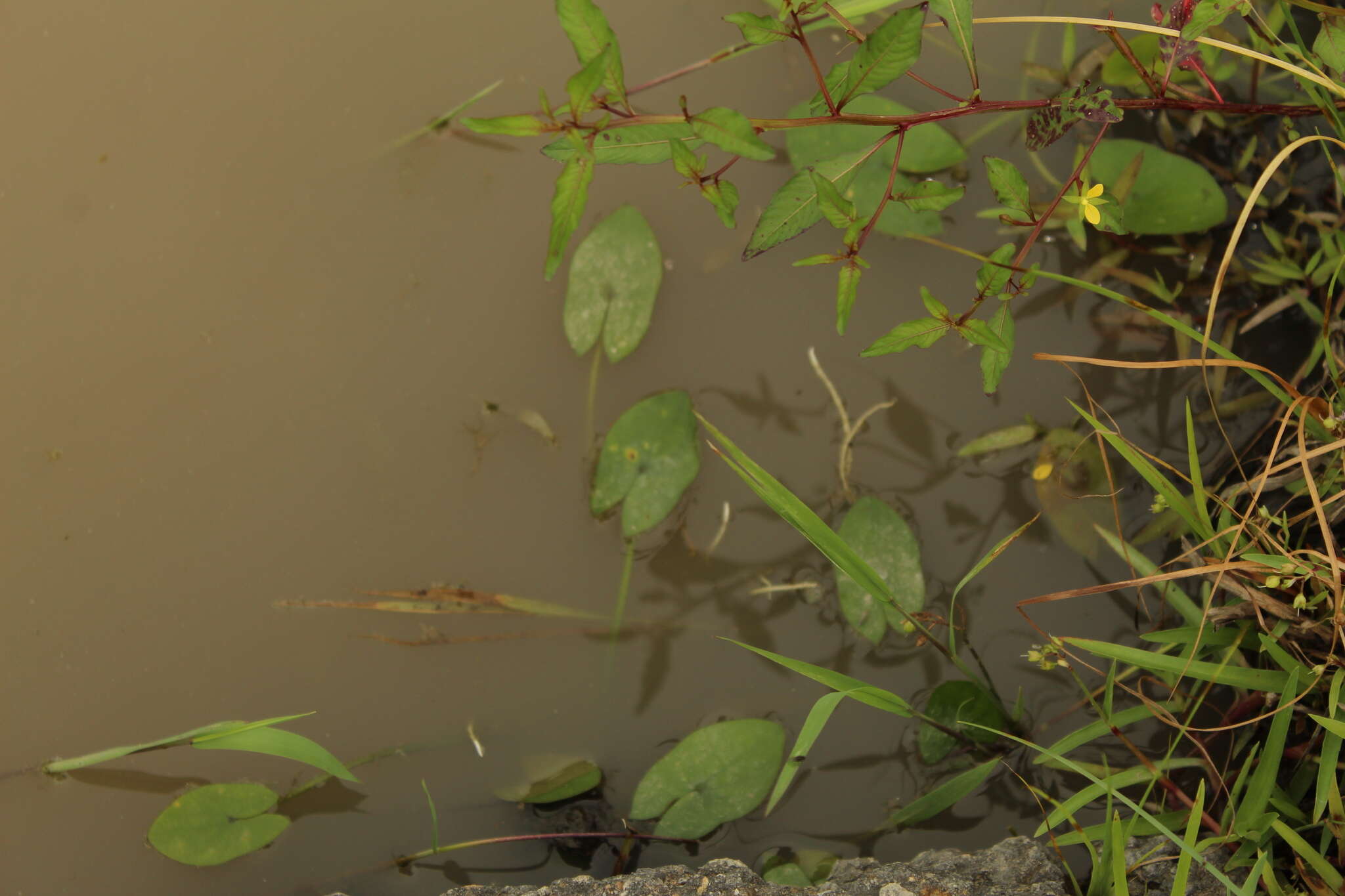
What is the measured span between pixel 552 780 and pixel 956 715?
0.66 metres

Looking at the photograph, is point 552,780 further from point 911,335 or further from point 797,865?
point 911,335

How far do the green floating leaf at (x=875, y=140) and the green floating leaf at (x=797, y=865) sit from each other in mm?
1127

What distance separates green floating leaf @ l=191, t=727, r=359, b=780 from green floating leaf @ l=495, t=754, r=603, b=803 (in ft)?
0.95

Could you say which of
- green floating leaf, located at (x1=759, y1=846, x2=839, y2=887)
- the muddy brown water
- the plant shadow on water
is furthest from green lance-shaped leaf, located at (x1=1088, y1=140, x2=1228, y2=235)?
green floating leaf, located at (x1=759, y1=846, x2=839, y2=887)

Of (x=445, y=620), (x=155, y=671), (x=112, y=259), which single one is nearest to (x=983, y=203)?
(x=445, y=620)

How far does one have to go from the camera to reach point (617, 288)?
150 centimetres

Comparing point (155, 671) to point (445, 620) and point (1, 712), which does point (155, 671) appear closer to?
point (1, 712)

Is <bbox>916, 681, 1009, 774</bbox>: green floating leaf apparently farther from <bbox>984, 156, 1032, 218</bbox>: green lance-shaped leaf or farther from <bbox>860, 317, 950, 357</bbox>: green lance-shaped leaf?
<bbox>984, 156, 1032, 218</bbox>: green lance-shaped leaf

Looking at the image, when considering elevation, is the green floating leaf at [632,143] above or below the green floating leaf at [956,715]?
above

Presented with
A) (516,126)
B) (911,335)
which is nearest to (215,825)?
Answer: (516,126)

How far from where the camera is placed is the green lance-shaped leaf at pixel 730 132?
3.29ft

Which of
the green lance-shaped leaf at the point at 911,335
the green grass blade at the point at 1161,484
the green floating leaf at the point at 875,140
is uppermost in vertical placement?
the green floating leaf at the point at 875,140

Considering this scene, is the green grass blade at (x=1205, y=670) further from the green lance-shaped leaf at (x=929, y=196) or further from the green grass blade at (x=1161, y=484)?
the green lance-shaped leaf at (x=929, y=196)

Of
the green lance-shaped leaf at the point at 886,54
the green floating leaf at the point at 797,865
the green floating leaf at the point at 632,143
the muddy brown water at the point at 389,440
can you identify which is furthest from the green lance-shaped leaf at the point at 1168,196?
the green floating leaf at the point at 797,865
